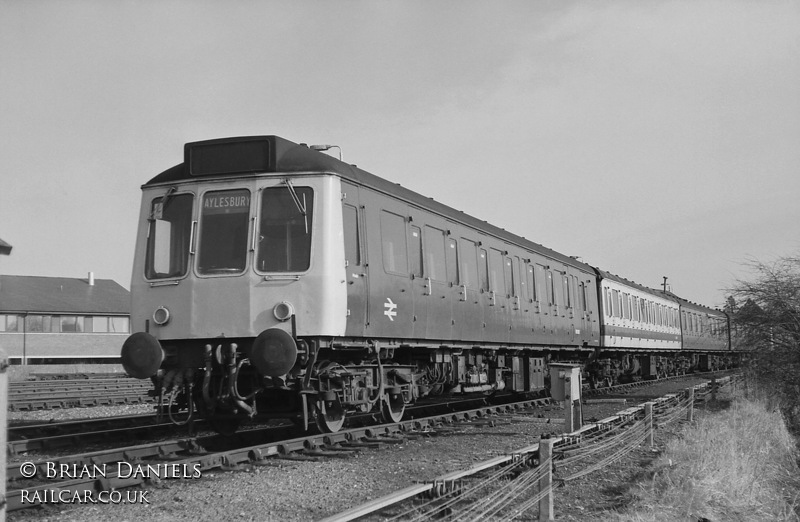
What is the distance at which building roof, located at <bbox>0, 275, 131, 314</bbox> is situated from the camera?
1670 inches

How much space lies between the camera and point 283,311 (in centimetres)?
898

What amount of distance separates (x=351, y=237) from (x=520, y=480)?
411 cm

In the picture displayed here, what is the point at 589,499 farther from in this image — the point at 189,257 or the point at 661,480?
the point at 189,257

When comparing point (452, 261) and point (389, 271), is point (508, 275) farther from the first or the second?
point (389, 271)

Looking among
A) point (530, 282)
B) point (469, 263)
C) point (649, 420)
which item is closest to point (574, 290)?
point (530, 282)

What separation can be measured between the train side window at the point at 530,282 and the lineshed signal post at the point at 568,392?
6139mm

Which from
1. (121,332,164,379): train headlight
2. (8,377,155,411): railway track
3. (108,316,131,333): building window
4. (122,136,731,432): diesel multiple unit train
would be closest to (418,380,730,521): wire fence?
(122,136,731,432): diesel multiple unit train

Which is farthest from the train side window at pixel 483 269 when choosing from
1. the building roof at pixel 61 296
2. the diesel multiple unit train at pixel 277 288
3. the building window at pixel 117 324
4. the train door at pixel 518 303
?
the building window at pixel 117 324

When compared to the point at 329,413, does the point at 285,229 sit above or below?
above

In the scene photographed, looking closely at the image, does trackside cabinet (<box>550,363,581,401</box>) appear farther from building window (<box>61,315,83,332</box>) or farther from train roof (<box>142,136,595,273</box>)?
building window (<box>61,315,83,332</box>)

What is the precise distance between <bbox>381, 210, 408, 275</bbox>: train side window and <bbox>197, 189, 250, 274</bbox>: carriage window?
2.07m

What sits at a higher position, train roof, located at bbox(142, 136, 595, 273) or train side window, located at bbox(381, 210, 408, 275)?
train roof, located at bbox(142, 136, 595, 273)

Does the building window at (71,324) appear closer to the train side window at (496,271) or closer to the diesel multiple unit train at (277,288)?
the train side window at (496,271)

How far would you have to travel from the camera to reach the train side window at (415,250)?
1154 cm
